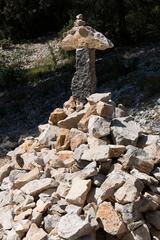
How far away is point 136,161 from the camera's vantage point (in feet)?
27.9

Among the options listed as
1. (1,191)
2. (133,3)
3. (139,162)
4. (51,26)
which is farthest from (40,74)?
(139,162)

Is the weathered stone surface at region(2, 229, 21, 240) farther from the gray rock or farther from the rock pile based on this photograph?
the gray rock

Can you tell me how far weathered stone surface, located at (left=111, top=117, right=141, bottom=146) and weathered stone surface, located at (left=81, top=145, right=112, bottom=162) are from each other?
359mm

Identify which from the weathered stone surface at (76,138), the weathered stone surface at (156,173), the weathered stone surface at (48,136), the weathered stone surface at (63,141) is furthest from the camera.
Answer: the weathered stone surface at (48,136)

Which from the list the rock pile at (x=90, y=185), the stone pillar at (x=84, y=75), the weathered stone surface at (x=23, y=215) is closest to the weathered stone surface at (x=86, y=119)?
the rock pile at (x=90, y=185)

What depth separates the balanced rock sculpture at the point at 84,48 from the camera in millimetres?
9734

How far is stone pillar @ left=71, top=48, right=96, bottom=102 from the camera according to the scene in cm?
1002

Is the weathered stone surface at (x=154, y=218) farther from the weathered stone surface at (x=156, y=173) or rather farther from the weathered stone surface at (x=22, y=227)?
the weathered stone surface at (x=22, y=227)

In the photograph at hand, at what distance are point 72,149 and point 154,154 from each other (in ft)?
4.45

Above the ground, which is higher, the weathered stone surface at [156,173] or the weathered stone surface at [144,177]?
the weathered stone surface at [144,177]

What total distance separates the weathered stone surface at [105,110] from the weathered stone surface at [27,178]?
139cm

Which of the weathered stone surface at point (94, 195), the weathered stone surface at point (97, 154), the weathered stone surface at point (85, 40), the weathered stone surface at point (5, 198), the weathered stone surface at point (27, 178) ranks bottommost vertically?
the weathered stone surface at point (5, 198)

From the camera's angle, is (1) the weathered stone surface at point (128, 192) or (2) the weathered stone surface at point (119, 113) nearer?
(1) the weathered stone surface at point (128, 192)

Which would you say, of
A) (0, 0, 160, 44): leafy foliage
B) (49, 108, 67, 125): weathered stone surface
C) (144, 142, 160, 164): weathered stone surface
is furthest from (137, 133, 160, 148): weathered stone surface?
(0, 0, 160, 44): leafy foliage
